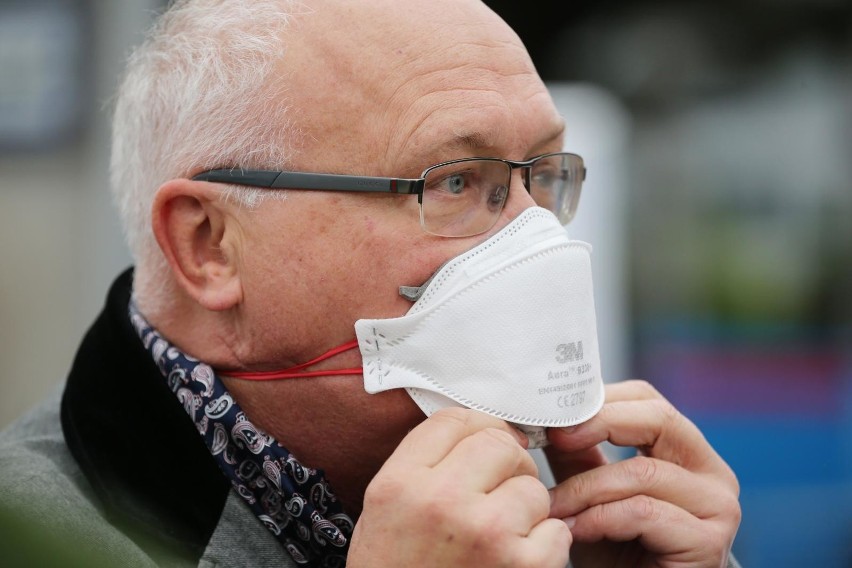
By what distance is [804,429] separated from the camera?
6461 mm

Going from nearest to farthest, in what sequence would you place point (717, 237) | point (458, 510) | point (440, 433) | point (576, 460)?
point (458, 510), point (440, 433), point (576, 460), point (717, 237)

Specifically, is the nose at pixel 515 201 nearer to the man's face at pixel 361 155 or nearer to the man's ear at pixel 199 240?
the man's face at pixel 361 155

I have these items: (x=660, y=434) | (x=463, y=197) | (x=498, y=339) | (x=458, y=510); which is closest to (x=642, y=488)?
(x=660, y=434)

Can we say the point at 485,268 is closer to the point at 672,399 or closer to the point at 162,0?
the point at 162,0

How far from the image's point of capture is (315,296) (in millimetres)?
2205

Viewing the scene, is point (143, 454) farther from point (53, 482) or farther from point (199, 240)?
point (199, 240)

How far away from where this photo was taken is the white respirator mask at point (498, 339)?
208cm

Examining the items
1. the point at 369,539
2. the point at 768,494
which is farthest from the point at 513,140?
the point at 768,494

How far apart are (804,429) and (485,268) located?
504cm

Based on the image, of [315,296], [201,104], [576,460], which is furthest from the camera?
[576,460]

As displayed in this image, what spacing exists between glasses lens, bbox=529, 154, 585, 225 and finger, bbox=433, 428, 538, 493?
2.35 ft

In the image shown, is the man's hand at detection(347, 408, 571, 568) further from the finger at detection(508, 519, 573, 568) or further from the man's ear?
the man's ear

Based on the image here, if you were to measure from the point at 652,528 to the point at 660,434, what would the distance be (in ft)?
0.86

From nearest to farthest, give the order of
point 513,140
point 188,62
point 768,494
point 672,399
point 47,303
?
point 513,140 → point 188,62 → point 47,303 → point 768,494 → point 672,399
